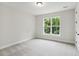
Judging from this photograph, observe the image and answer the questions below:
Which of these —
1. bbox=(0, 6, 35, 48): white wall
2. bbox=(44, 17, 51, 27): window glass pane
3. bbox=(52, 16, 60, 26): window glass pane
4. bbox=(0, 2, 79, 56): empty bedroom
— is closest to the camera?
bbox=(0, 2, 79, 56): empty bedroom

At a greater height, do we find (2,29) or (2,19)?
(2,19)

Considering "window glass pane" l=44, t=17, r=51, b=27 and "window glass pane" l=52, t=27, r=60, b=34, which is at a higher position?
"window glass pane" l=44, t=17, r=51, b=27

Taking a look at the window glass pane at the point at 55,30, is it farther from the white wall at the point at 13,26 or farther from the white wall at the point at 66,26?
the white wall at the point at 13,26

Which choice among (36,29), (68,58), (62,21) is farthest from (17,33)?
(68,58)

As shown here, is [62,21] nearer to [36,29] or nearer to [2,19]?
[36,29]

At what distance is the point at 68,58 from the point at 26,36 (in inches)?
179

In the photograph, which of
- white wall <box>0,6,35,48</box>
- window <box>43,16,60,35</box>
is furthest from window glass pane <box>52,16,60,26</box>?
white wall <box>0,6,35,48</box>

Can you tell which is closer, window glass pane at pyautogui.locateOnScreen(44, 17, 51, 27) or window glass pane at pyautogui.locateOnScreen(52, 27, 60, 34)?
window glass pane at pyautogui.locateOnScreen(52, 27, 60, 34)

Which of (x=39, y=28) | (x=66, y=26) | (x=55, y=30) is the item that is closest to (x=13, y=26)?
(x=39, y=28)

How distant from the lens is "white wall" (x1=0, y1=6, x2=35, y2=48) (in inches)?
145

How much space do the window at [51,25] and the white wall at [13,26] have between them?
118 centimetres

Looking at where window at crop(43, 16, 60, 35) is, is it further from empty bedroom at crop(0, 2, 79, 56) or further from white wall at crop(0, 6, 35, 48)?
white wall at crop(0, 6, 35, 48)

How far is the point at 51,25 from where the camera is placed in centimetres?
565

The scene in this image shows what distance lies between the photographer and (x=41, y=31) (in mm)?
6137
